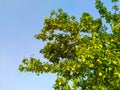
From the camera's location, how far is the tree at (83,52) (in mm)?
19906

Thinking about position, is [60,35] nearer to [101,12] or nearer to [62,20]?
[62,20]

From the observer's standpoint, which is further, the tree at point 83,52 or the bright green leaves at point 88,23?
the bright green leaves at point 88,23

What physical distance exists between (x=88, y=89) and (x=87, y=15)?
7670mm

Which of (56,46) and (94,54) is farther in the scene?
(56,46)

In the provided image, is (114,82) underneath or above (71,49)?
underneath

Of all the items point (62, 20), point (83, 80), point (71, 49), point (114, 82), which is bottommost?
point (114, 82)

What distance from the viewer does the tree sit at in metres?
19.9

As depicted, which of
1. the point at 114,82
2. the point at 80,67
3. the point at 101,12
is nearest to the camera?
the point at 114,82

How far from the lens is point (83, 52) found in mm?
20484

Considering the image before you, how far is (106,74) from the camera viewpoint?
65.2 feet

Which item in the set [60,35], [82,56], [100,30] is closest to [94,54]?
[82,56]

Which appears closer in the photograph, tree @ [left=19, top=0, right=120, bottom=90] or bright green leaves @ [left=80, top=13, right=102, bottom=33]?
tree @ [left=19, top=0, right=120, bottom=90]

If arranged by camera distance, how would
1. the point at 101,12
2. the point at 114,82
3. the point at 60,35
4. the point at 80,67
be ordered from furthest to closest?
the point at 60,35, the point at 101,12, the point at 80,67, the point at 114,82

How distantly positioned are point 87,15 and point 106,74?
8.27 metres
